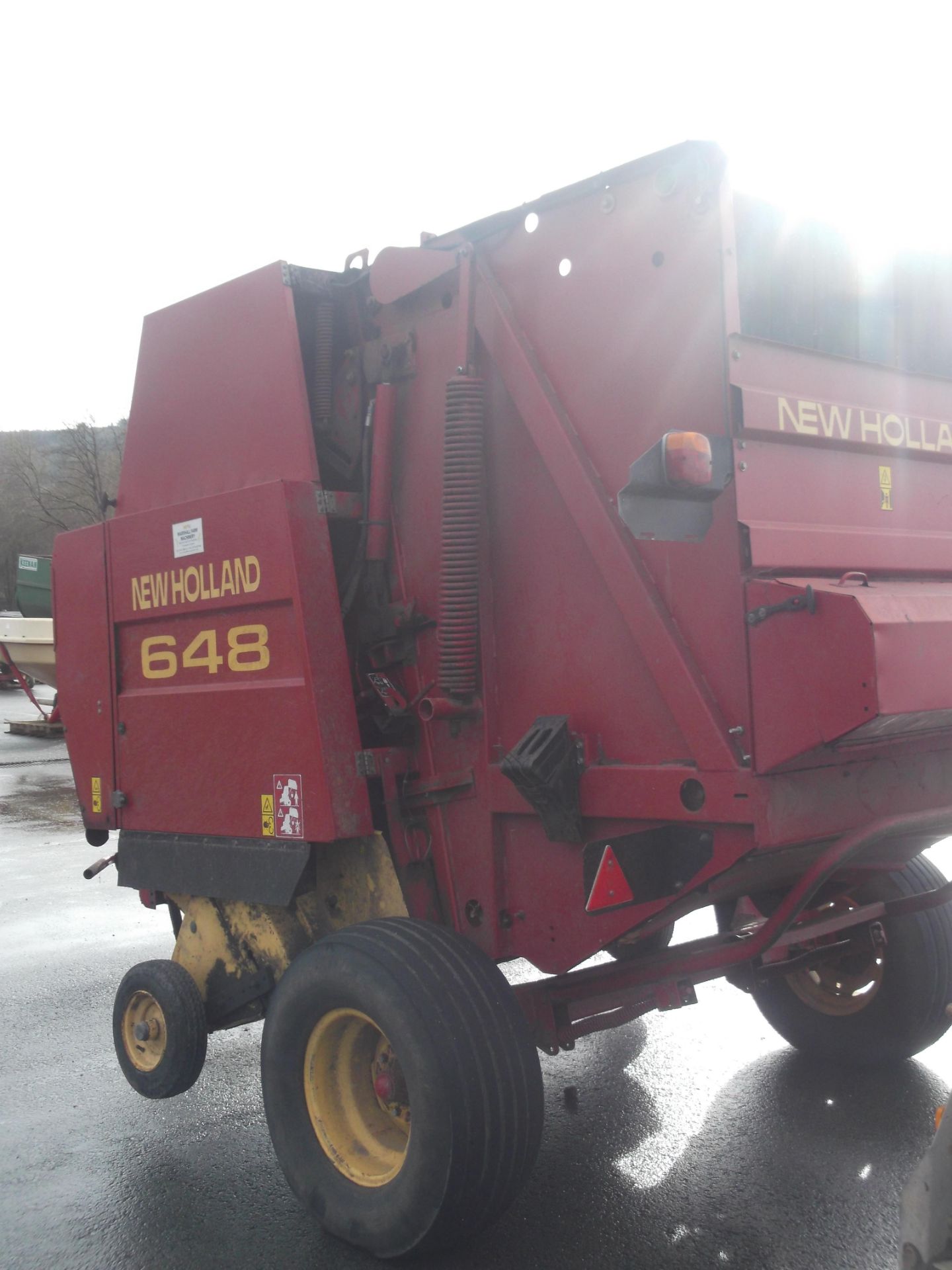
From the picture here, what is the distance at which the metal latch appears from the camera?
7.99 feet

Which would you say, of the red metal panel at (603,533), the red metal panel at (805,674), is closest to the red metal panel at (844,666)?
the red metal panel at (805,674)

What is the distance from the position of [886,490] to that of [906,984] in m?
1.92

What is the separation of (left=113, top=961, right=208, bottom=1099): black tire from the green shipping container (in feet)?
40.7

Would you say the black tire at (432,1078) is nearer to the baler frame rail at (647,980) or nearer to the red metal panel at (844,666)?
the baler frame rail at (647,980)

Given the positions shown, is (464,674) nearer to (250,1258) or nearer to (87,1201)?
(250,1258)

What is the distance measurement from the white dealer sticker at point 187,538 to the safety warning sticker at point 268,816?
0.81m

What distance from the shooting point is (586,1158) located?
3529 millimetres

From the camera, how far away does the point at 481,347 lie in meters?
3.19

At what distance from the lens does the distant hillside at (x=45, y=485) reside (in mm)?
36312

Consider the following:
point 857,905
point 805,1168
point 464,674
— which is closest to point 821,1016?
point 857,905

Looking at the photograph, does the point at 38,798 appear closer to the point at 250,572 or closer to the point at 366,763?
the point at 250,572

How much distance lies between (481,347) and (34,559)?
1353cm

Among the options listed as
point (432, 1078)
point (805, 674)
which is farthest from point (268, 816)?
point (805, 674)

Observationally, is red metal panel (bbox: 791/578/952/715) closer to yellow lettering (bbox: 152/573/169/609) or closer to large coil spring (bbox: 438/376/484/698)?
large coil spring (bbox: 438/376/484/698)
